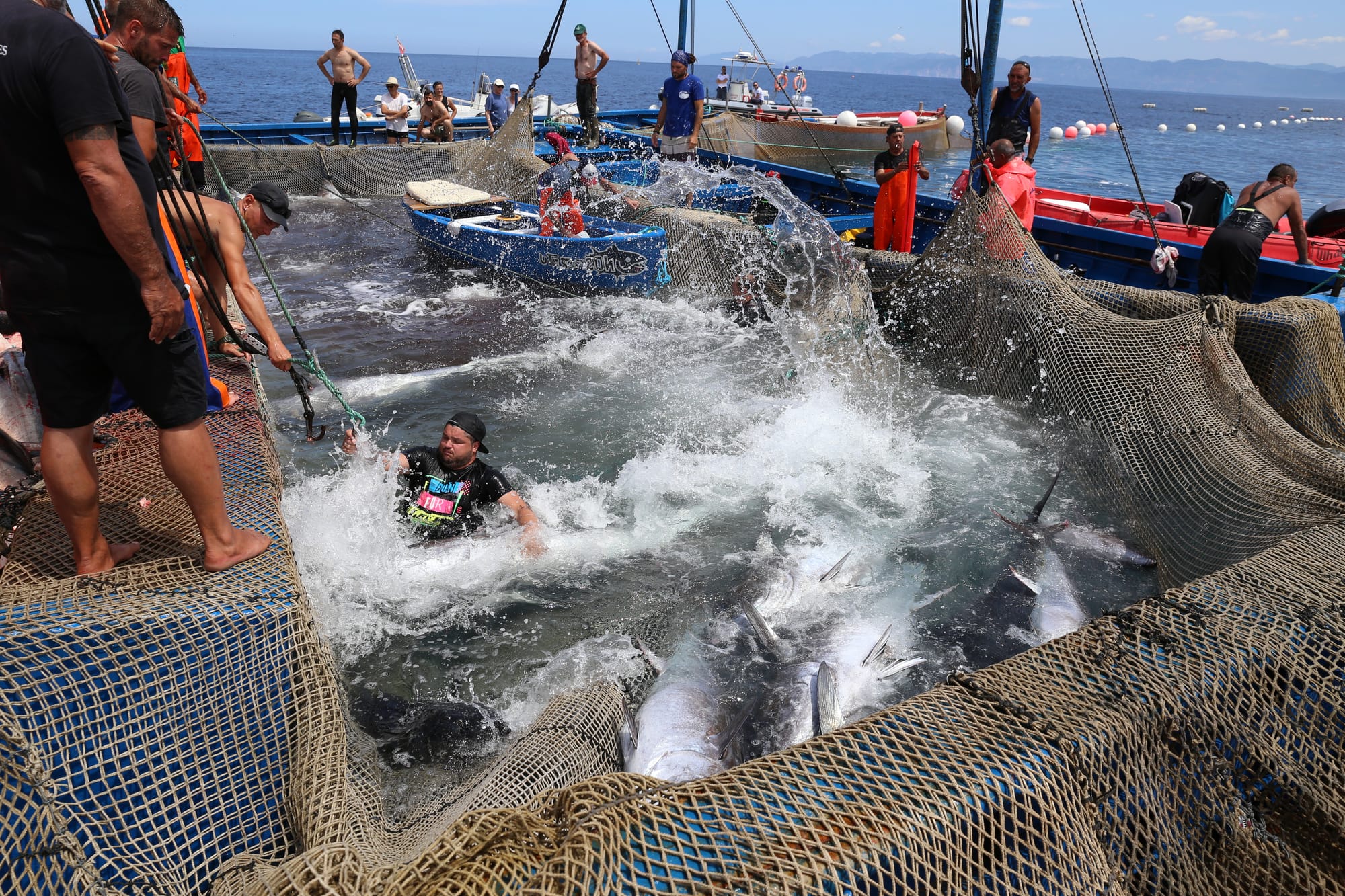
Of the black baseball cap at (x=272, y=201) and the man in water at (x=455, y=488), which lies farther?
the man in water at (x=455, y=488)

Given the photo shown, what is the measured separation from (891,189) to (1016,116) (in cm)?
167

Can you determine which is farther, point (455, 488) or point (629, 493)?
point (629, 493)

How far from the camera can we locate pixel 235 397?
4082 mm

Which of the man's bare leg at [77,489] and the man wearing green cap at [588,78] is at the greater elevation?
the man wearing green cap at [588,78]

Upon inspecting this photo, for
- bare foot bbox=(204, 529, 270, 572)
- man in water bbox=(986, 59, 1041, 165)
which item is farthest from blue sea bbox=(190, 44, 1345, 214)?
bare foot bbox=(204, 529, 270, 572)

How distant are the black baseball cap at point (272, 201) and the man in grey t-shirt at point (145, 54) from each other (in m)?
0.57

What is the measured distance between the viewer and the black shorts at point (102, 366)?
95.7 inches

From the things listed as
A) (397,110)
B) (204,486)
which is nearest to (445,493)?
(204,486)

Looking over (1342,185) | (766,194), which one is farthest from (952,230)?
(1342,185)

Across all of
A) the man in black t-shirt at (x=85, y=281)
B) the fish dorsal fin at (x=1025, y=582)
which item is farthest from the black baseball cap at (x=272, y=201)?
the fish dorsal fin at (x=1025, y=582)

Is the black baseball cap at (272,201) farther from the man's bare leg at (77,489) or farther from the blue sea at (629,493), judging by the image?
the man's bare leg at (77,489)

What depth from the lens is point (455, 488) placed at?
16.3 feet

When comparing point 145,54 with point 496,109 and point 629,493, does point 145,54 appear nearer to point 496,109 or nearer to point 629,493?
point 629,493

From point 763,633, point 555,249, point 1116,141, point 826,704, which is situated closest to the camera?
point 826,704
